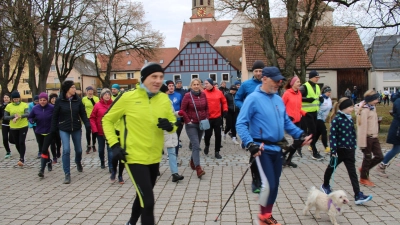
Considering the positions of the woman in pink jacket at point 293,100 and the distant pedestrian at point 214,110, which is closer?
the woman in pink jacket at point 293,100

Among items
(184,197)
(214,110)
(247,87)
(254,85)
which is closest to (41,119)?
(214,110)

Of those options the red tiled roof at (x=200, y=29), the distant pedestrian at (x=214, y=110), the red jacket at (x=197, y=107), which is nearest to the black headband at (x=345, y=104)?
the red jacket at (x=197, y=107)

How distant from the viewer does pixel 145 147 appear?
383 centimetres

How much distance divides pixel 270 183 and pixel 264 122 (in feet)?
2.15

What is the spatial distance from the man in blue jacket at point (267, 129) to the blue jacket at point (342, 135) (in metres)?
1.26

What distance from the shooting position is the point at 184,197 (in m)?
6.04

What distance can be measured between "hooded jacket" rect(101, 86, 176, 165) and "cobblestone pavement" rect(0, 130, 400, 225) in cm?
137

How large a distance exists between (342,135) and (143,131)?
299 centimetres

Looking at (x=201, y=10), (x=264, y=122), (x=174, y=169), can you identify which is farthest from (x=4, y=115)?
(x=201, y=10)

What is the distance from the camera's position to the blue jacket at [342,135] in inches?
214

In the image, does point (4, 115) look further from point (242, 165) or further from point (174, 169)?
point (242, 165)

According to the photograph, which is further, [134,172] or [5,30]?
[5,30]

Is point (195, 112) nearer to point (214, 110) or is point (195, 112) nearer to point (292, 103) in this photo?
point (214, 110)

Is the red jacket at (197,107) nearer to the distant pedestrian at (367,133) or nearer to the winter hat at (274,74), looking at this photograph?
the distant pedestrian at (367,133)
